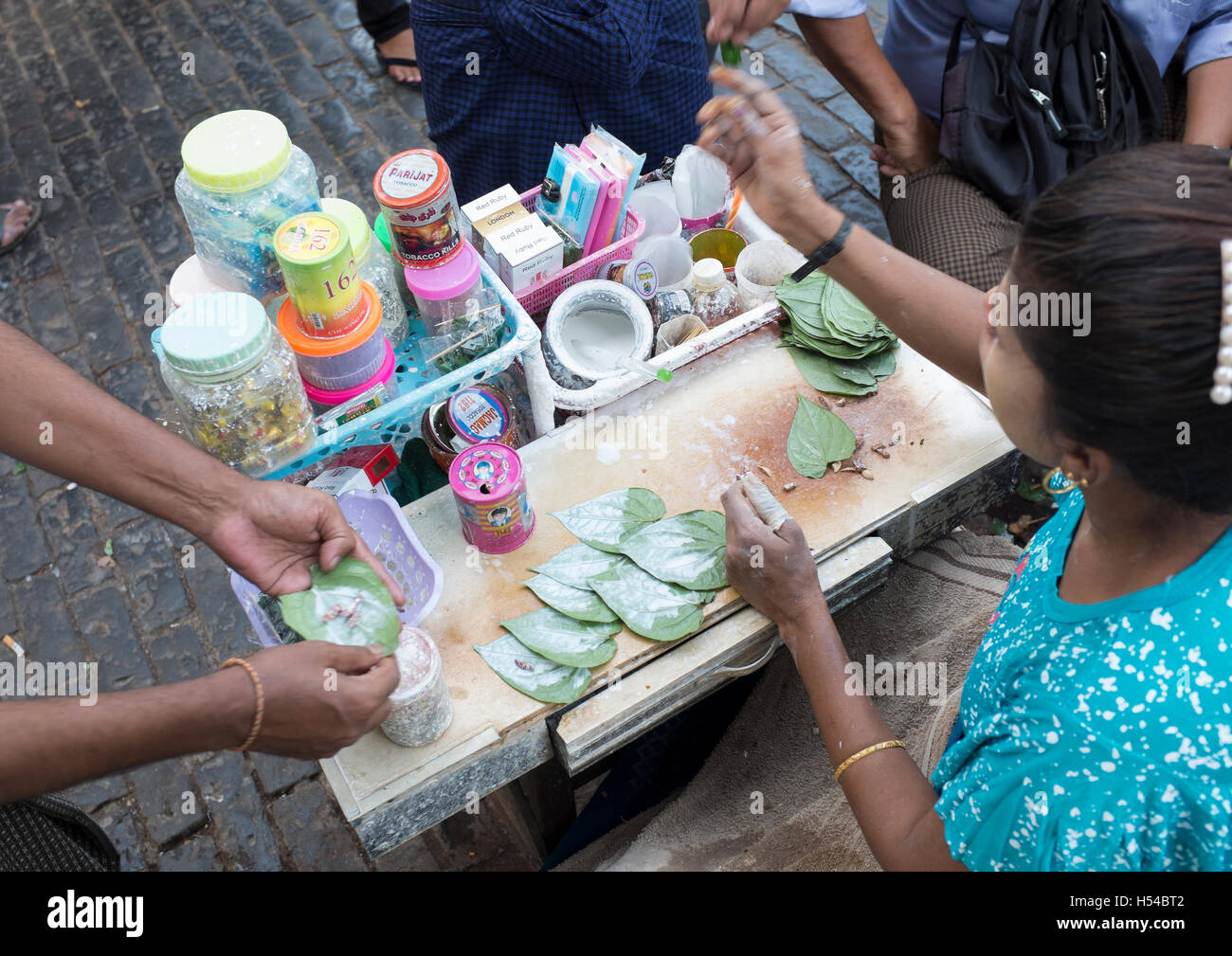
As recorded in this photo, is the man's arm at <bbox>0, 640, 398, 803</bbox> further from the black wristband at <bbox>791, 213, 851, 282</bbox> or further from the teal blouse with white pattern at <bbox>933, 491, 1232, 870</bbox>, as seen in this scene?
the black wristband at <bbox>791, 213, 851, 282</bbox>

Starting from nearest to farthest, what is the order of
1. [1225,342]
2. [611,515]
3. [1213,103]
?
[1225,342] → [611,515] → [1213,103]

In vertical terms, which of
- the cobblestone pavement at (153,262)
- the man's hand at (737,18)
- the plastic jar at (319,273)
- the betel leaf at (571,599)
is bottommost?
the cobblestone pavement at (153,262)

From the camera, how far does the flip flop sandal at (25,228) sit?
12.6 feet

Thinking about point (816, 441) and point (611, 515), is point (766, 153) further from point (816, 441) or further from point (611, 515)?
point (611, 515)

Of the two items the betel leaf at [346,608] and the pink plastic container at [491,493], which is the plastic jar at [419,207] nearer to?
the pink plastic container at [491,493]

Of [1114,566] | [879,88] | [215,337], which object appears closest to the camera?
[1114,566]

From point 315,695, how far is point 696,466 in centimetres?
97

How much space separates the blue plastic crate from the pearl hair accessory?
1.25 meters

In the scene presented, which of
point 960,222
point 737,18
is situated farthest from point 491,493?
point 960,222

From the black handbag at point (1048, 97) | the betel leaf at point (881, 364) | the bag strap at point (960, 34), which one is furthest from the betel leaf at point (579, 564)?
the bag strap at point (960, 34)

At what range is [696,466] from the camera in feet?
6.70

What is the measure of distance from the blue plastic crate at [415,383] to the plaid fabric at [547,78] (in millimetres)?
735

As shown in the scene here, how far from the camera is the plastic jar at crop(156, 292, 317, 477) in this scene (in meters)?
1.52
